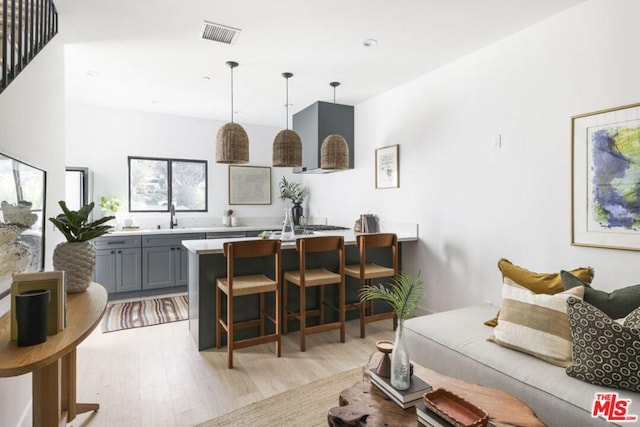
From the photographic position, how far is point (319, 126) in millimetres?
4664

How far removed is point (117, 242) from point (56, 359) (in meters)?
3.91

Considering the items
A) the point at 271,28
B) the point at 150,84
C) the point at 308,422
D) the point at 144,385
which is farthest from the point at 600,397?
the point at 150,84

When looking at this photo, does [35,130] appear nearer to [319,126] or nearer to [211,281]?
[211,281]

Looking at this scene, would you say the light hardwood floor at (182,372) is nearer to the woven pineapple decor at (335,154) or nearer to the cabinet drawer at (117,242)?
the cabinet drawer at (117,242)

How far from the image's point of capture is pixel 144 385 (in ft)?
8.02

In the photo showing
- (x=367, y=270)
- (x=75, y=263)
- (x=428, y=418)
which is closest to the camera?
(x=428, y=418)

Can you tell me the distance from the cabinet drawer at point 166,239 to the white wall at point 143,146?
0.60 meters

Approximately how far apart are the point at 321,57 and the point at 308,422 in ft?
10.1

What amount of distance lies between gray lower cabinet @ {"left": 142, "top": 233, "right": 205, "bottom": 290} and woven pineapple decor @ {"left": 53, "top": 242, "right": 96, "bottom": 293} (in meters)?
3.02

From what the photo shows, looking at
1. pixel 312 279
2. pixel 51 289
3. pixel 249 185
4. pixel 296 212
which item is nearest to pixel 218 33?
pixel 312 279

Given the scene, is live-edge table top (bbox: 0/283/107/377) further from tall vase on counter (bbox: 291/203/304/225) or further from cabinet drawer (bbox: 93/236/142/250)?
tall vase on counter (bbox: 291/203/304/225)

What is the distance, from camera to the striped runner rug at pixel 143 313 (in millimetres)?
3692

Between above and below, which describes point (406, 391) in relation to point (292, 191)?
below

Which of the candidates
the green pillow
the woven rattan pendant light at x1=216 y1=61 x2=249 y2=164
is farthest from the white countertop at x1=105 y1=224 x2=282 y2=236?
the green pillow
